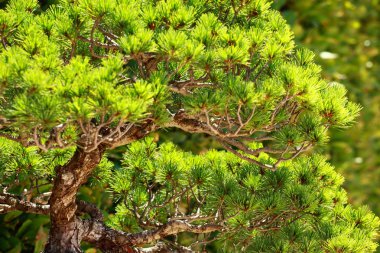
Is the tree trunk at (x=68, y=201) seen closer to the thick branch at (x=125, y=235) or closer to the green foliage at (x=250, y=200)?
the thick branch at (x=125, y=235)

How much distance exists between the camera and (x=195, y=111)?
4.36ft

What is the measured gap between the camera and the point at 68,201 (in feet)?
5.15

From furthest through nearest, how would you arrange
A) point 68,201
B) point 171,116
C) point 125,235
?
1. point 125,235
2. point 68,201
3. point 171,116

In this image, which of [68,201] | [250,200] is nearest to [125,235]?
[68,201]

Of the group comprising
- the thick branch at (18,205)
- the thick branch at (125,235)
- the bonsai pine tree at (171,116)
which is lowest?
the thick branch at (125,235)

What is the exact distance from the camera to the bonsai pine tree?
123 centimetres

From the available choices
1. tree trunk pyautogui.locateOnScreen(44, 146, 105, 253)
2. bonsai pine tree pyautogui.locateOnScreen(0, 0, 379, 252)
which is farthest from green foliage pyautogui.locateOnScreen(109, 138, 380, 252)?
tree trunk pyautogui.locateOnScreen(44, 146, 105, 253)

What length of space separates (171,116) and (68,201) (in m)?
0.32

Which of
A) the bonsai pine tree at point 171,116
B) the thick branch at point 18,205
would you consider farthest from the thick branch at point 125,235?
the thick branch at point 18,205

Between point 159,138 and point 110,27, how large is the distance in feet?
4.04

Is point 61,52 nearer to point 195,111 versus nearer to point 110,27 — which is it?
point 110,27

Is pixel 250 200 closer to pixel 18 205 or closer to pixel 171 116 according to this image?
pixel 171 116

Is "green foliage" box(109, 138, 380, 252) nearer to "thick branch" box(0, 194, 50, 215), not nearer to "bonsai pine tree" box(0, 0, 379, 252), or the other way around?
"bonsai pine tree" box(0, 0, 379, 252)

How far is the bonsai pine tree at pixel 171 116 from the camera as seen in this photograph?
123 cm
